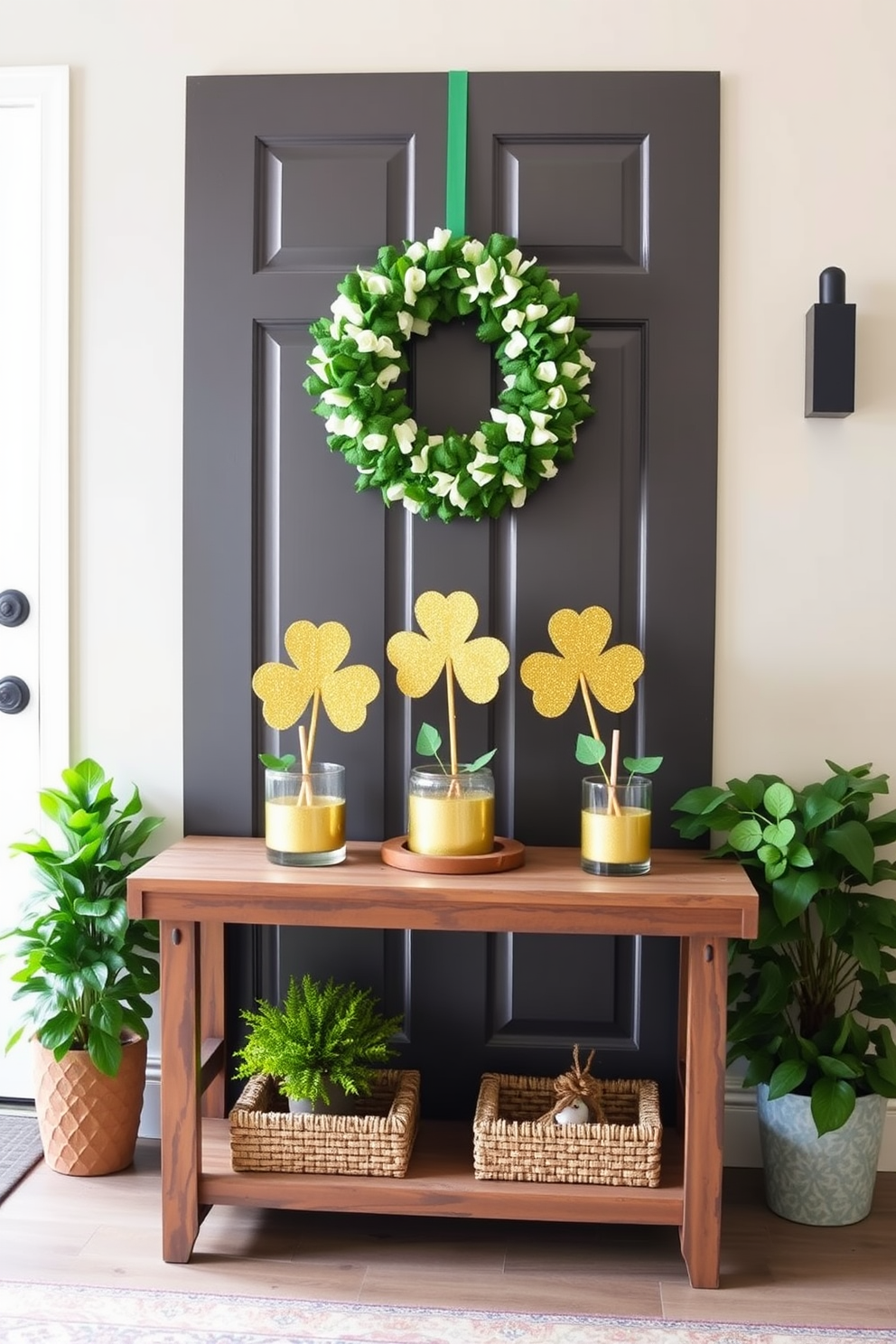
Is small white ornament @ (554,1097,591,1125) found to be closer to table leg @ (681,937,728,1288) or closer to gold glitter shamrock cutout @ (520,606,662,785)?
table leg @ (681,937,728,1288)

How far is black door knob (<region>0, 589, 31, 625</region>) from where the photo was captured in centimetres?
259

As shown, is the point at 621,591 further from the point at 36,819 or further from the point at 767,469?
the point at 36,819

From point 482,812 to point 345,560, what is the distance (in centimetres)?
62

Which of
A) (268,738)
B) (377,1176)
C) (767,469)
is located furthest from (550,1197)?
(767,469)

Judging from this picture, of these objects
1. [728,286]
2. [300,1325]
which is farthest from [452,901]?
[728,286]

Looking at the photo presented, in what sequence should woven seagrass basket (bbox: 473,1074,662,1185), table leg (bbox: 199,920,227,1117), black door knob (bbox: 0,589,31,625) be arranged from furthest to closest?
black door knob (bbox: 0,589,31,625) < table leg (bbox: 199,920,227,1117) < woven seagrass basket (bbox: 473,1074,662,1185)

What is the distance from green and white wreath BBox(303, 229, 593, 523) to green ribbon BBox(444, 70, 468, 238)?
70mm

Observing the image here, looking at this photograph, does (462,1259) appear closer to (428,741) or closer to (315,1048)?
(315,1048)

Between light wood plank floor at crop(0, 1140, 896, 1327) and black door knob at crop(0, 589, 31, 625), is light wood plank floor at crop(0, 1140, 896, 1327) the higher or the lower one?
the lower one

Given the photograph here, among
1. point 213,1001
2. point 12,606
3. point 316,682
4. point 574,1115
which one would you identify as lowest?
point 574,1115

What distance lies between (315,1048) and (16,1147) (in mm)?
755

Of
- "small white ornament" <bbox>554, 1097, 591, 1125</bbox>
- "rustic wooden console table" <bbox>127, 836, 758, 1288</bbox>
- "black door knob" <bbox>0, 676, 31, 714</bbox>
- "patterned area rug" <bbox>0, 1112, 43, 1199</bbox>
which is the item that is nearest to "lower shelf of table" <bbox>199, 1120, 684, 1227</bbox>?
"rustic wooden console table" <bbox>127, 836, 758, 1288</bbox>

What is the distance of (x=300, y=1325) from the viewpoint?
76.2 inches

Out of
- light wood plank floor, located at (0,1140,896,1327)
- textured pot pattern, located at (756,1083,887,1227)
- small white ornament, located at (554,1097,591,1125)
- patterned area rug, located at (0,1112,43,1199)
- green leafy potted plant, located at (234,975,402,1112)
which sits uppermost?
green leafy potted plant, located at (234,975,402,1112)
